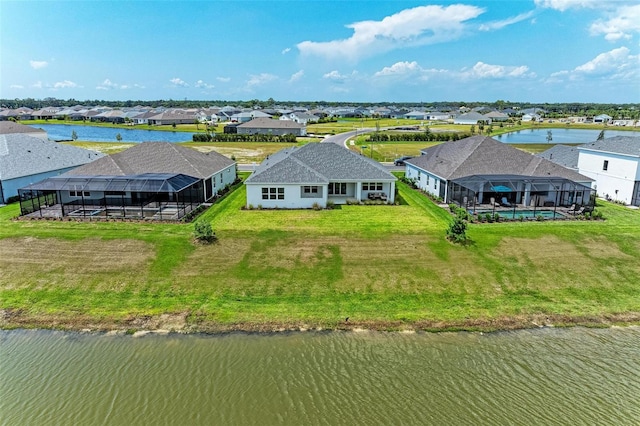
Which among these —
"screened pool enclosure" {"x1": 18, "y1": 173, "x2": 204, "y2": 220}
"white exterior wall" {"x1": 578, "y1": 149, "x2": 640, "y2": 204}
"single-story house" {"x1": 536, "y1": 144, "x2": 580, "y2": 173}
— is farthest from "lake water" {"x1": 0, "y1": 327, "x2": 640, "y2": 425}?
"single-story house" {"x1": 536, "y1": 144, "x2": 580, "y2": 173}

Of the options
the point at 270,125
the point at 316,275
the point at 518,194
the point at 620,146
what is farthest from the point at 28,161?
the point at 270,125

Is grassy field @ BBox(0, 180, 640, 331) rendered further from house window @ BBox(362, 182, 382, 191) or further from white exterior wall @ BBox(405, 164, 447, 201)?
white exterior wall @ BBox(405, 164, 447, 201)

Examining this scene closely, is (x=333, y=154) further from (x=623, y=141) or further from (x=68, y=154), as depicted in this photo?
(x=68, y=154)

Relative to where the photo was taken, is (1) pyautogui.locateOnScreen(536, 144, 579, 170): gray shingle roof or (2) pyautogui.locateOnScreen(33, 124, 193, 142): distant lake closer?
(1) pyautogui.locateOnScreen(536, 144, 579, 170): gray shingle roof

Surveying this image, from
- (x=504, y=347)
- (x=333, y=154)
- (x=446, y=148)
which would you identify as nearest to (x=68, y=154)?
(x=333, y=154)

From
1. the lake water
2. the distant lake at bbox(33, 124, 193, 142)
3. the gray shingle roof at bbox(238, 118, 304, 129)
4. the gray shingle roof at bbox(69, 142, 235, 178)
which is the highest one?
the gray shingle roof at bbox(238, 118, 304, 129)

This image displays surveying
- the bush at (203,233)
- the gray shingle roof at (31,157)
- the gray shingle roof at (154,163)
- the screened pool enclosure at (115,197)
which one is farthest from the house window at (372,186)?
the gray shingle roof at (31,157)

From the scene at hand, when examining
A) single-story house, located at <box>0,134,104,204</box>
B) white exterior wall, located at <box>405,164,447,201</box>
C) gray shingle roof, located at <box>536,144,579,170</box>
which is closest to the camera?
single-story house, located at <box>0,134,104,204</box>

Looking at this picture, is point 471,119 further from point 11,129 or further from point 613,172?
point 11,129
